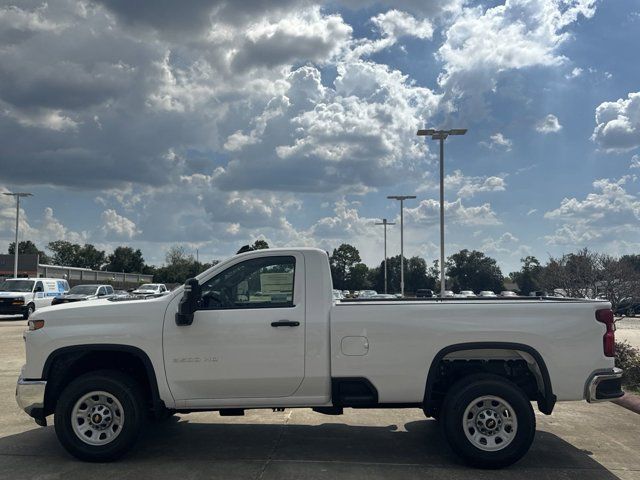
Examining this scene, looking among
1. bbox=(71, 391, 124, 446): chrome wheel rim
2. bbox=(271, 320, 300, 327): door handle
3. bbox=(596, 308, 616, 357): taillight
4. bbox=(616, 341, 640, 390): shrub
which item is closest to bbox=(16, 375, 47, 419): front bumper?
bbox=(71, 391, 124, 446): chrome wheel rim

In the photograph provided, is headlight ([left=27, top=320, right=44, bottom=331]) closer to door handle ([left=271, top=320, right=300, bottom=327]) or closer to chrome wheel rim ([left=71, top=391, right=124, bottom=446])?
chrome wheel rim ([left=71, top=391, right=124, bottom=446])

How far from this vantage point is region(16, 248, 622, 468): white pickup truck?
5.36 metres

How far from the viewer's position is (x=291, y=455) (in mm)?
5660

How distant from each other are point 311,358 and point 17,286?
24.0 m

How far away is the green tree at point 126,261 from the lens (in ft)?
433

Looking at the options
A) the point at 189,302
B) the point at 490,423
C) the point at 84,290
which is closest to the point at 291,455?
the point at 189,302

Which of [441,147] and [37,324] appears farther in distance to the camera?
[441,147]

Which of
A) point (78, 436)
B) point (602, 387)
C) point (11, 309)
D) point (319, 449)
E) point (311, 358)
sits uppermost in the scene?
point (311, 358)

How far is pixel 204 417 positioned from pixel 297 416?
121 centimetres

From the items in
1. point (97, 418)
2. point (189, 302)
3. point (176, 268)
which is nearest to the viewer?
point (189, 302)

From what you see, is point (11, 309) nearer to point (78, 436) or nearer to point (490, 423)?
point (78, 436)

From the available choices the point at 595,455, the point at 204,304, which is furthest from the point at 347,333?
the point at 595,455

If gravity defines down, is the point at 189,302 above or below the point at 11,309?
above

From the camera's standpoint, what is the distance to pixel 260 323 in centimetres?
541
